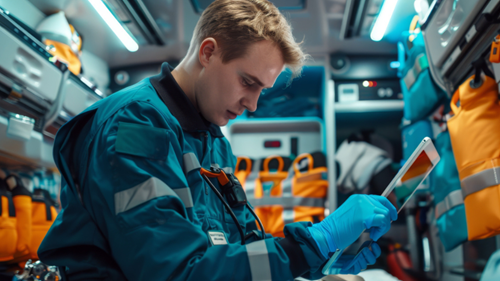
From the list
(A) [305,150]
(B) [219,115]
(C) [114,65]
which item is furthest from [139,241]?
(C) [114,65]

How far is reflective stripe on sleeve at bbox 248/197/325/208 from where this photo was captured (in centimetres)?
300

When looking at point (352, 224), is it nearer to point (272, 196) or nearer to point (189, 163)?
point (189, 163)

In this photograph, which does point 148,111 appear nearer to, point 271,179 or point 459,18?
point 459,18

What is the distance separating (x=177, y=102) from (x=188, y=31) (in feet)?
6.75

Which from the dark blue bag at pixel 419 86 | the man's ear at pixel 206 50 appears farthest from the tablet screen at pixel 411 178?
the dark blue bag at pixel 419 86

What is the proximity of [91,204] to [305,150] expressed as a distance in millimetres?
2757

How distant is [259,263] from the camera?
2.90ft

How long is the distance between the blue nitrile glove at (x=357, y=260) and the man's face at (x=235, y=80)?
62 cm

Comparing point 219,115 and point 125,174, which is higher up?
point 219,115

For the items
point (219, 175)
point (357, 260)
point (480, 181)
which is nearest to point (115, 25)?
point (219, 175)

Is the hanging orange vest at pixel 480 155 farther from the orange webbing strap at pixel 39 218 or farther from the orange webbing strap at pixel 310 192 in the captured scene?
the orange webbing strap at pixel 39 218

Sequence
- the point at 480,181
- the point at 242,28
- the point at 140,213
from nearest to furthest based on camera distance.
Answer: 1. the point at 140,213
2. the point at 242,28
3. the point at 480,181

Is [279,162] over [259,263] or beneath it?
over

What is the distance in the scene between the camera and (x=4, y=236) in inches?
76.5
